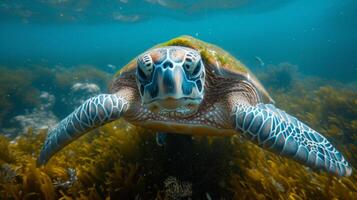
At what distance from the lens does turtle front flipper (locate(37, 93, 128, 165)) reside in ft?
10.1

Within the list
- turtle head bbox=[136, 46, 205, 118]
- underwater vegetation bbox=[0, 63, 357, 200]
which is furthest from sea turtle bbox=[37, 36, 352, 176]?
underwater vegetation bbox=[0, 63, 357, 200]

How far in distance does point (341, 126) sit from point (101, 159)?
630cm

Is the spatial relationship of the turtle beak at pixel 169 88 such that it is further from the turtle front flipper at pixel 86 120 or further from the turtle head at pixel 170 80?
the turtle front flipper at pixel 86 120

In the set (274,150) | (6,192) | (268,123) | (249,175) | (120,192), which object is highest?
(268,123)

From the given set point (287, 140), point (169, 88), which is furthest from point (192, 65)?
point (287, 140)

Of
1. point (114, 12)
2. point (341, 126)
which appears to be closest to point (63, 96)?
point (341, 126)

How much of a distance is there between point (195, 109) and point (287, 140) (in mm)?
1018

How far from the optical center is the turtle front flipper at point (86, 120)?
309 centimetres

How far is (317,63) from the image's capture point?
32531mm

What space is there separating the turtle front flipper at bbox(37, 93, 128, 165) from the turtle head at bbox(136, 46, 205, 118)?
832 millimetres

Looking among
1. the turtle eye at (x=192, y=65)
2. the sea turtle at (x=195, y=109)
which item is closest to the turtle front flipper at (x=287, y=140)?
the sea turtle at (x=195, y=109)

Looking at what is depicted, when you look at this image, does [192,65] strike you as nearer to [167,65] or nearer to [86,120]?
[167,65]

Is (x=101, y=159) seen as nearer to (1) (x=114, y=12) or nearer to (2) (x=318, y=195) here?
(2) (x=318, y=195)

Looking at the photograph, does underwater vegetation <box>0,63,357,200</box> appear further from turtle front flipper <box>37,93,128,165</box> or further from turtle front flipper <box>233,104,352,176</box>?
turtle front flipper <box>37,93,128,165</box>
